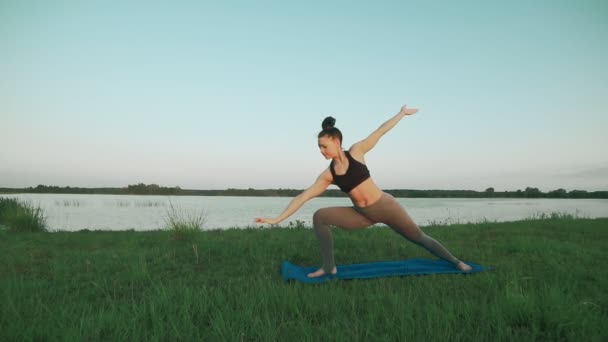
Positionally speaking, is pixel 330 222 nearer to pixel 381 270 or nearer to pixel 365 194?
pixel 365 194

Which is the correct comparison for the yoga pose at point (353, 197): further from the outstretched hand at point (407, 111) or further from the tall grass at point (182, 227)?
the tall grass at point (182, 227)

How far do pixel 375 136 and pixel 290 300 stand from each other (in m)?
2.11

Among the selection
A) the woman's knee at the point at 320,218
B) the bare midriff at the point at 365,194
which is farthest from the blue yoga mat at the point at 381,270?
the bare midriff at the point at 365,194

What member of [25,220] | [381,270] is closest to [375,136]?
[381,270]

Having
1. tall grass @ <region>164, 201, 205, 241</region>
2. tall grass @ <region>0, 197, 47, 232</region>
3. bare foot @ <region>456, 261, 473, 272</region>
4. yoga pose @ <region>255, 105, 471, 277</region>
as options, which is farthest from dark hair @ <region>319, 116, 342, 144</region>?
tall grass @ <region>0, 197, 47, 232</region>

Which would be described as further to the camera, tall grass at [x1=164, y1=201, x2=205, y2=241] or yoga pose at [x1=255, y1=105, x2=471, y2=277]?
tall grass at [x1=164, y1=201, x2=205, y2=241]

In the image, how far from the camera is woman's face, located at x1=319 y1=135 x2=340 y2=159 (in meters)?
3.80

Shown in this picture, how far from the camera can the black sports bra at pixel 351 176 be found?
394cm

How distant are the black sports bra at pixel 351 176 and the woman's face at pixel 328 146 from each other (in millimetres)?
175

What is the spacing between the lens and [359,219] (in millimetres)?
4148

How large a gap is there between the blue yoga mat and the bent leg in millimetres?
227

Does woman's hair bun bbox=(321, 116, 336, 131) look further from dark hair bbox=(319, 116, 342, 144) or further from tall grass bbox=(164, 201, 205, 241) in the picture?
tall grass bbox=(164, 201, 205, 241)

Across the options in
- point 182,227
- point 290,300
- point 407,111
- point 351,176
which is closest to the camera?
point 290,300

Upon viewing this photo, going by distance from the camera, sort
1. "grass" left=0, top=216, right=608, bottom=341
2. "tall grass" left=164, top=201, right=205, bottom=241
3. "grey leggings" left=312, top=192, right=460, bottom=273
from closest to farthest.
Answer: "grass" left=0, top=216, right=608, bottom=341
"grey leggings" left=312, top=192, right=460, bottom=273
"tall grass" left=164, top=201, right=205, bottom=241
